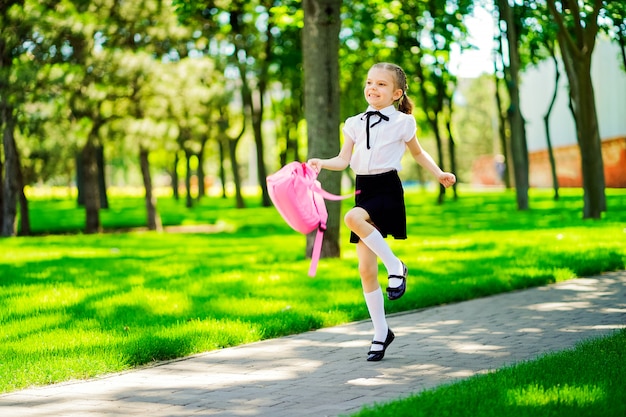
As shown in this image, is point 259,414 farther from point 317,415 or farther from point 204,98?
point 204,98

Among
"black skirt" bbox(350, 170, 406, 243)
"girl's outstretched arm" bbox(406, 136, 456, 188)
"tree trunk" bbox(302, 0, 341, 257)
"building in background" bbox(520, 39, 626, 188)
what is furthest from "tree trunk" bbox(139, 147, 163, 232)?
Answer: "building in background" bbox(520, 39, 626, 188)

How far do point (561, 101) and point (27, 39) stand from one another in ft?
145

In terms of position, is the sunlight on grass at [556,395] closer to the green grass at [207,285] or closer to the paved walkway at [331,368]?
the paved walkway at [331,368]

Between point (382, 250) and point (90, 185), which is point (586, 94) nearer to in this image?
point (90, 185)

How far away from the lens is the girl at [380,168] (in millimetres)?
6141

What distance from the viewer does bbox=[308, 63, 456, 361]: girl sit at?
614 centimetres

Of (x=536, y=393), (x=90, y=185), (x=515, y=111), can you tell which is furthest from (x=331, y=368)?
(x=515, y=111)

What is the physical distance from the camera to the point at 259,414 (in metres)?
4.67

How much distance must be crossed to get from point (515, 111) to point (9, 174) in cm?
1436

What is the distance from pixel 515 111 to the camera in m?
26.5

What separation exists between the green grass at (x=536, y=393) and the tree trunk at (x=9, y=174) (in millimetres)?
18106

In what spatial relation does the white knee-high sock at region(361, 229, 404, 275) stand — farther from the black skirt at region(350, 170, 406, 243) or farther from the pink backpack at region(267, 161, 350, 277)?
the pink backpack at region(267, 161, 350, 277)

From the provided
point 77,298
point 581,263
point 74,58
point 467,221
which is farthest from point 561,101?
point 77,298

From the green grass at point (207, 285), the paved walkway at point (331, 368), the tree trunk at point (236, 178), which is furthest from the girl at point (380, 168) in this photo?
the tree trunk at point (236, 178)
